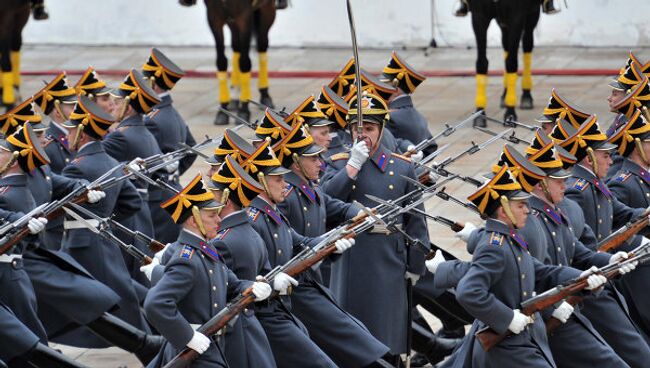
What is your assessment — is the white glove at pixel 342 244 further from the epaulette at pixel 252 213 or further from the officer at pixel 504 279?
the officer at pixel 504 279

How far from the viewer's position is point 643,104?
14.3 metres

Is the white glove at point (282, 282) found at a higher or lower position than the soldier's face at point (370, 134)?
lower

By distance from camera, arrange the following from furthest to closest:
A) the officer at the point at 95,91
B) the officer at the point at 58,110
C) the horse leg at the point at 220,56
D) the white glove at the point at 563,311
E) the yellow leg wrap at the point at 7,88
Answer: the yellow leg wrap at the point at 7,88, the horse leg at the point at 220,56, the officer at the point at 95,91, the officer at the point at 58,110, the white glove at the point at 563,311

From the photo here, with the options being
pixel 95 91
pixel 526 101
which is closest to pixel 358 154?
pixel 95 91

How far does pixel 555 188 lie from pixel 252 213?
189 centimetres

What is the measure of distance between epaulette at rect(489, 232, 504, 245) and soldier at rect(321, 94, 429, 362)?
5.88 feet

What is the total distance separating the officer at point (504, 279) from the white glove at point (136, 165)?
3.21m

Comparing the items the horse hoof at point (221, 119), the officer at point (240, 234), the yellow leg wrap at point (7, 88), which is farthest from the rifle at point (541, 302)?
the yellow leg wrap at point (7, 88)

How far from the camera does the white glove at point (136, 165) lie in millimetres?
13066

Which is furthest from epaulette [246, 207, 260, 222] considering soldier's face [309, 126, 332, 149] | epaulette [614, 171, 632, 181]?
epaulette [614, 171, 632, 181]

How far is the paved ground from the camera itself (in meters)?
20.4

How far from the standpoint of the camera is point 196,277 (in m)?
10.2

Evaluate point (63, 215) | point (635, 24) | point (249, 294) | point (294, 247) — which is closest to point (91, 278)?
point (63, 215)

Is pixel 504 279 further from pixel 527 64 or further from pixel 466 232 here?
pixel 527 64
